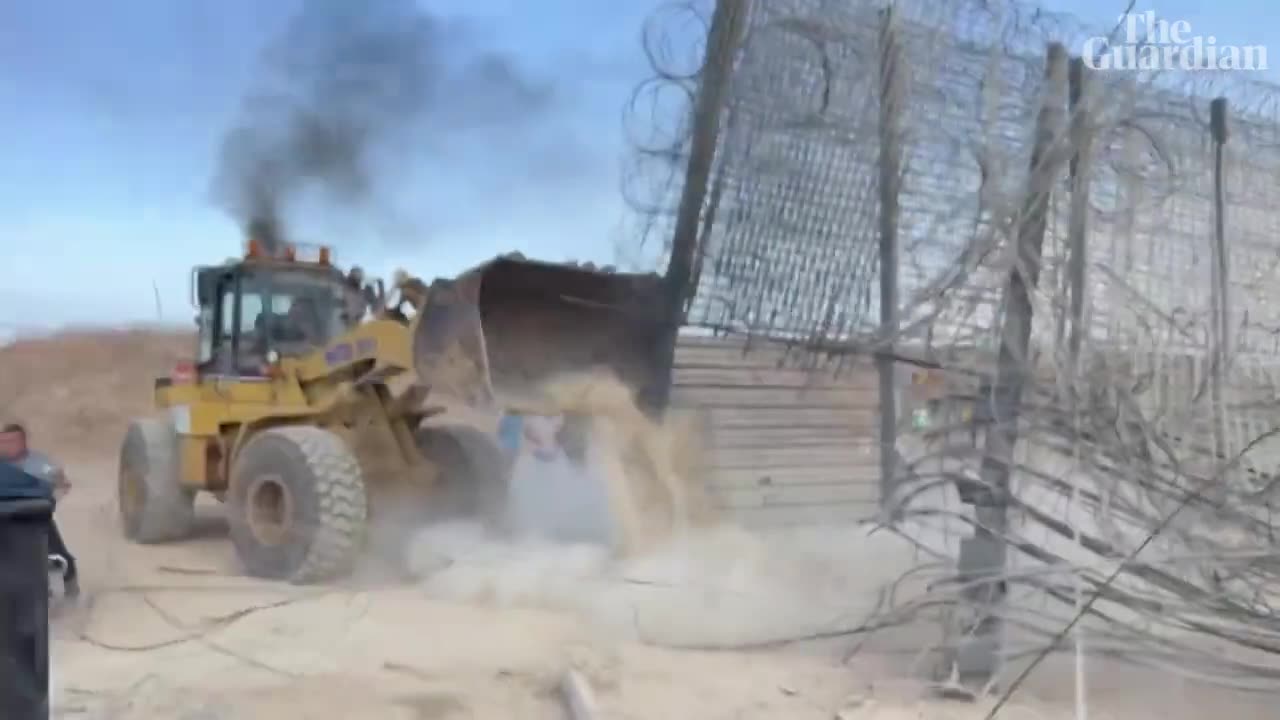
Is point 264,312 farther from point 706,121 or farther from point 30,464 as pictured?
point 706,121

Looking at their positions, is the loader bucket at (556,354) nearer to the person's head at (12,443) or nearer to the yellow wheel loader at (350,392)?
the yellow wheel loader at (350,392)

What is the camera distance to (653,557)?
788cm

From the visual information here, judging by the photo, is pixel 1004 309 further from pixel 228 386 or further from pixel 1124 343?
pixel 228 386

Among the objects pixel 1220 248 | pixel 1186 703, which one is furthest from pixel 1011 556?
pixel 1220 248

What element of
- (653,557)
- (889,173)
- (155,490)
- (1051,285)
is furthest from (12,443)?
(1051,285)

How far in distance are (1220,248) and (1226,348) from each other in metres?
0.77

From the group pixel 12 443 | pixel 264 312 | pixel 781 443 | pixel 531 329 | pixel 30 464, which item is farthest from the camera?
pixel 264 312

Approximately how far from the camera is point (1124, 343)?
534cm

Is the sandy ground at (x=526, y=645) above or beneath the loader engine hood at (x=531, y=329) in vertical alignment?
beneath

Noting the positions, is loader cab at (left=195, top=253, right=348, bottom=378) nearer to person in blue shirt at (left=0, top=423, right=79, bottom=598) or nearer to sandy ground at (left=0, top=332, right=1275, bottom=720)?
sandy ground at (left=0, top=332, right=1275, bottom=720)

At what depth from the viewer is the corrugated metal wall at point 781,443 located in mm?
8094

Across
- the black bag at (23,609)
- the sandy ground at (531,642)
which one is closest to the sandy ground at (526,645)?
the sandy ground at (531,642)

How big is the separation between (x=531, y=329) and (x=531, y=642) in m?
2.25

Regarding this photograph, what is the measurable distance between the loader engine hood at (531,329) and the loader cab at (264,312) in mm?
2226
